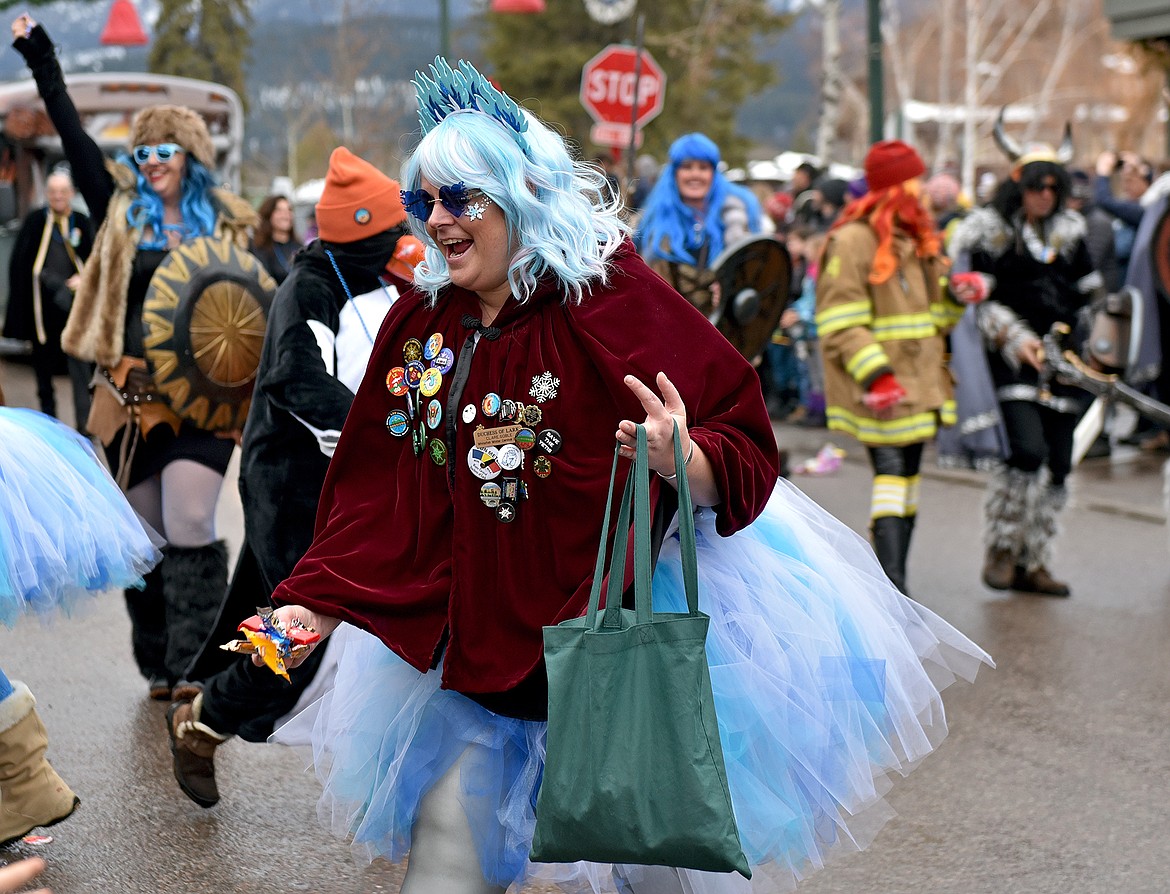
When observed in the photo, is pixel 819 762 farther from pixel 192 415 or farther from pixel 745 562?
pixel 192 415

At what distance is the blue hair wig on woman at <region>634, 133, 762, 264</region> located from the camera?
343 inches

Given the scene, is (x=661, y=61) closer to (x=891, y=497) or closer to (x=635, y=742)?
(x=891, y=497)

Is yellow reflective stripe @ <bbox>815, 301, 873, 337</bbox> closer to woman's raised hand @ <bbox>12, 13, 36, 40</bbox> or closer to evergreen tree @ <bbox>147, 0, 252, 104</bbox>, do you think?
woman's raised hand @ <bbox>12, 13, 36, 40</bbox>

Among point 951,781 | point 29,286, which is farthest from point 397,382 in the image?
point 29,286

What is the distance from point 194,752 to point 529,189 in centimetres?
248

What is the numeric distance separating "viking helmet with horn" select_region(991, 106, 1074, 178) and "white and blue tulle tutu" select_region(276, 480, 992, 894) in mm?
4667

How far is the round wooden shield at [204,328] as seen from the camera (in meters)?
5.64

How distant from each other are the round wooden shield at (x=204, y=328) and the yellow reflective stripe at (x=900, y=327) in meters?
2.85

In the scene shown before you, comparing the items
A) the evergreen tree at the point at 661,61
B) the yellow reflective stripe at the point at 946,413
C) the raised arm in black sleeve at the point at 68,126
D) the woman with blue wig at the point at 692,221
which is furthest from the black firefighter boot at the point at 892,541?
the evergreen tree at the point at 661,61

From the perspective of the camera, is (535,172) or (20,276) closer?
(535,172)

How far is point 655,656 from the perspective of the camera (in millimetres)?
2672

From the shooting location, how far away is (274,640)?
10.2ft

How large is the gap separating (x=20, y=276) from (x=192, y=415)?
677 centimetres

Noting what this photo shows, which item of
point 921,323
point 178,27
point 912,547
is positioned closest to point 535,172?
point 921,323
